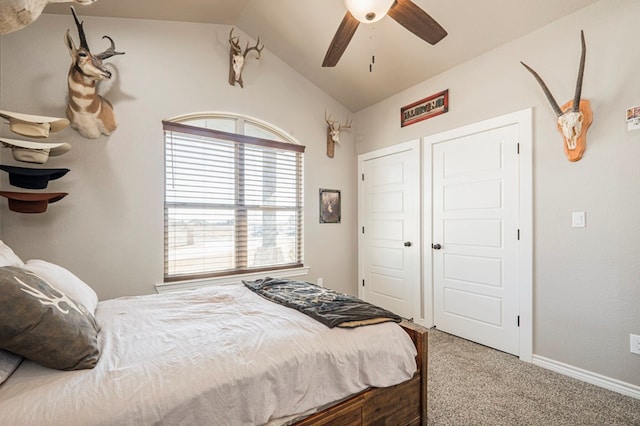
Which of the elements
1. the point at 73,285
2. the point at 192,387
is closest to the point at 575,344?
the point at 192,387

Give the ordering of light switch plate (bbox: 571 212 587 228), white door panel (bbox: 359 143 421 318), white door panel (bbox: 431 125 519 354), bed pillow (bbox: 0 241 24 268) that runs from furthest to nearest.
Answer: white door panel (bbox: 359 143 421 318), white door panel (bbox: 431 125 519 354), light switch plate (bbox: 571 212 587 228), bed pillow (bbox: 0 241 24 268)

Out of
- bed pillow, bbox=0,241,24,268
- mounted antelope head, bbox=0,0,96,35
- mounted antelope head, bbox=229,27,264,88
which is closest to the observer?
mounted antelope head, bbox=0,0,96,35

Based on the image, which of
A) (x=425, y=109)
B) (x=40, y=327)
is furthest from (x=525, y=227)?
(x=40, y=327)

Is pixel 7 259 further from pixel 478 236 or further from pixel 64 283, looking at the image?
pixel 478 236

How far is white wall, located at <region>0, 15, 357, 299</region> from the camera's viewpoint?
240 centimetres

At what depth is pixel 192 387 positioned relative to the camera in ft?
3.39

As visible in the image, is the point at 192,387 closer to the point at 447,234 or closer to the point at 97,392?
the point at 97,392

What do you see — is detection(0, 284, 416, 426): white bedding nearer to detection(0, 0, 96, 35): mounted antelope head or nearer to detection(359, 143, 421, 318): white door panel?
detection(0, 0, 96, 35): mounted antelope head

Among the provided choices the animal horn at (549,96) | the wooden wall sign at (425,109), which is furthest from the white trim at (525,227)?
the wooden wall sign at (425,109)

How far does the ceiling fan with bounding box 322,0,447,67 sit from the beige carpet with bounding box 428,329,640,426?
251 cm

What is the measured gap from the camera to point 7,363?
99 cm

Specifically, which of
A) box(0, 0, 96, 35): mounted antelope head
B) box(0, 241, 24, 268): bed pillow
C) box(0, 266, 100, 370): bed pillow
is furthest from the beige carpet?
box(0, 0, 96, 35): mounted antelope head

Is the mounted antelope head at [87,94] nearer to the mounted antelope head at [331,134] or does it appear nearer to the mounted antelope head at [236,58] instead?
the mounted antelope head at [236,58]

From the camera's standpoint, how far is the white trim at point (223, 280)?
2.91 meters
